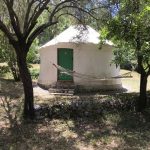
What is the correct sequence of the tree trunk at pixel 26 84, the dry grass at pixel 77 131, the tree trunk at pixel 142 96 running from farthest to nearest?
the tree trunk at pixel 142 96, the tree trunk at pixel 26 84, the dry grass at pixel 77 131

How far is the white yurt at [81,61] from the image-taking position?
17359 mm

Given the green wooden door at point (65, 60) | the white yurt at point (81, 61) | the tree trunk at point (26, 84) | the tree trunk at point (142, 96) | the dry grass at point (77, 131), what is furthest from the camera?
the green wooden door at point (65, 60)

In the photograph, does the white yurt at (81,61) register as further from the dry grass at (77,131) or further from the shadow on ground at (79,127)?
the dry grass at (77,131)

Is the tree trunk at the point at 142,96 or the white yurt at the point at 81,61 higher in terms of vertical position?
the white yurt at the point at 81,61

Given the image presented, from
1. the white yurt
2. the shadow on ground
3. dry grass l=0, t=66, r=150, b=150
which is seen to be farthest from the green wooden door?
dry grass l=0, t=66, r=150, b=150

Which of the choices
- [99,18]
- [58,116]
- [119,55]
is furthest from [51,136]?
[99,18]

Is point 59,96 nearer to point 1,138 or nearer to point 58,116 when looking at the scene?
point 58,116

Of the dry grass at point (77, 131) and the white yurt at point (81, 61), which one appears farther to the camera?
the white yurt at point (81, 61)

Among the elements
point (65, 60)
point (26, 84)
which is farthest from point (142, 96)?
point (65, 60)

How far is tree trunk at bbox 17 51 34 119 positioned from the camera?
36.4 ft

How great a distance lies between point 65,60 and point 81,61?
0.79m

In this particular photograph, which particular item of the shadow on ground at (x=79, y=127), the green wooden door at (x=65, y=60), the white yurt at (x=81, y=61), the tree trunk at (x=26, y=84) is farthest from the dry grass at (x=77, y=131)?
the green wooden door at (x=65, y=60)

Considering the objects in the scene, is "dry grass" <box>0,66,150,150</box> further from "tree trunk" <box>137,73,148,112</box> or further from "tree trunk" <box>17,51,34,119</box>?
"tree trunk" <box>137,73,148,112</box>

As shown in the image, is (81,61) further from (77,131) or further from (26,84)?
(77,131)
